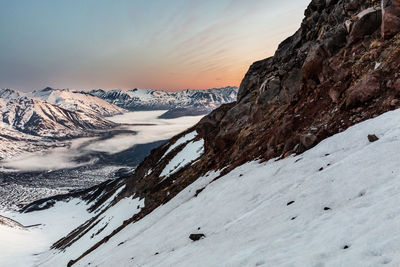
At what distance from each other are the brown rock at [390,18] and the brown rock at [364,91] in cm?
422

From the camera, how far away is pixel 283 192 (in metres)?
10.8

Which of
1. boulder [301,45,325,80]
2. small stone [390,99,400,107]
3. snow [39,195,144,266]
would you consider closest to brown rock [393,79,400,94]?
small stone [390,99,400,107]

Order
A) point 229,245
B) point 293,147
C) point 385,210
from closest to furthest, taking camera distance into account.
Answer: point 385,210, point 229,245, point 293,147

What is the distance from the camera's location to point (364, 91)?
42.0ft

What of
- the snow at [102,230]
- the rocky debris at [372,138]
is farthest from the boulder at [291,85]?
the snow at [102,230]

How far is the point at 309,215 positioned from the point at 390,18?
48.3 ft

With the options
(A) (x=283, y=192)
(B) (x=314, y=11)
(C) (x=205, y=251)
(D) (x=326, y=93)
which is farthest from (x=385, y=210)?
(B) (x=314, y=11)

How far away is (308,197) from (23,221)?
237 meters

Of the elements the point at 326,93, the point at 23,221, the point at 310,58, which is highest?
the point at 310,58

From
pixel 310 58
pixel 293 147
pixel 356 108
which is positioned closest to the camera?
pixel 356 108

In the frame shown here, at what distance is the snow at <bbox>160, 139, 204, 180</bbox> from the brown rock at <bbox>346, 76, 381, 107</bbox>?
3577cm

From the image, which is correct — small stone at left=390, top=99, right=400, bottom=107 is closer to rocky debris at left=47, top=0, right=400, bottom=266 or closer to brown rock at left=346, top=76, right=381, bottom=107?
rocky debris at left=47, top=0, right=400, bottom=266

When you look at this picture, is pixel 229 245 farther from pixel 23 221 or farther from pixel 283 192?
pixel 23 221

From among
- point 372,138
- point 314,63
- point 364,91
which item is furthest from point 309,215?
point 314,63
